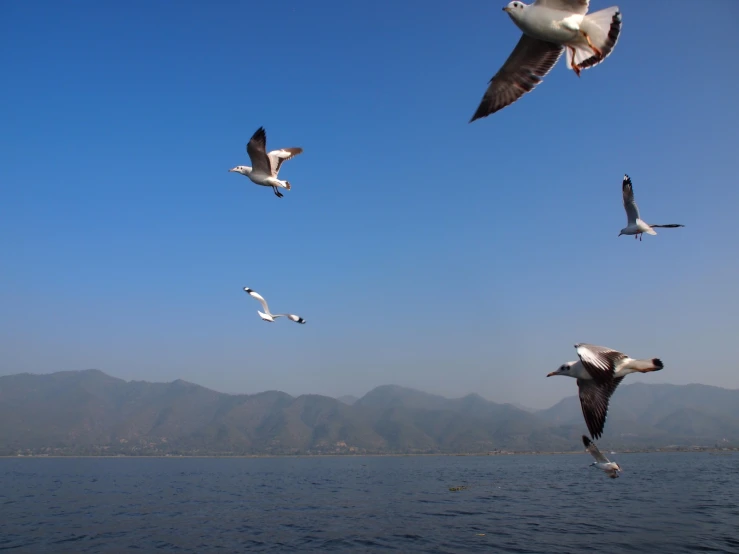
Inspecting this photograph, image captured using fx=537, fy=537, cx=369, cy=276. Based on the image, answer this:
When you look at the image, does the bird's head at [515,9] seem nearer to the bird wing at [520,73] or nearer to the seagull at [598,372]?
the bird wing at [520,73]

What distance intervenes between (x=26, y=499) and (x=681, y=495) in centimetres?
6228

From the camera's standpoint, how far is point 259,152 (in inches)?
700

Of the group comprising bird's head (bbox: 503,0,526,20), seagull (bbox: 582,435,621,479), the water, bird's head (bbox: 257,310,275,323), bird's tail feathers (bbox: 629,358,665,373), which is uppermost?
bird's head (bbox: 503,0,526,20)

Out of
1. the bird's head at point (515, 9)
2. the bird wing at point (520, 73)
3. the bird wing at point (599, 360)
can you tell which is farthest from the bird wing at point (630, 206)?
the bird's head at point (515, 9)

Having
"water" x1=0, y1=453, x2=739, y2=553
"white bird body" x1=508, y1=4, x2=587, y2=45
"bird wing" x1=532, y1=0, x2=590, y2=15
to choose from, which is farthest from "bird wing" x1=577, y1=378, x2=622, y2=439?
"water" x1=0, y1=453, x2=739, y2=553

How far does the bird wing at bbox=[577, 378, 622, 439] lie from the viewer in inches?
338

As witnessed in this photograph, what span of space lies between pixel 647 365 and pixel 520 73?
5803mm

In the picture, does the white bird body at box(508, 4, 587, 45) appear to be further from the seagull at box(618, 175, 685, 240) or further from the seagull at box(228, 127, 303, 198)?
the seagull at box(228, 127, 303, 198)

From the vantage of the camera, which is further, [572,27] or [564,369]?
[564,369]

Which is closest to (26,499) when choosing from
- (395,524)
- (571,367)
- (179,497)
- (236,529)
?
(179,497)

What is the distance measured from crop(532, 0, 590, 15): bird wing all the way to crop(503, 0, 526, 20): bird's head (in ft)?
0.94

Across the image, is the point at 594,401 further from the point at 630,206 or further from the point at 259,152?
the point at 259,152

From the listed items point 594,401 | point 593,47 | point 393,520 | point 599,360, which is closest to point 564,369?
point 594,401

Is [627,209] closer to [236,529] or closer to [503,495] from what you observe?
[236,529]
